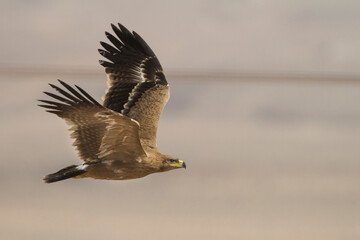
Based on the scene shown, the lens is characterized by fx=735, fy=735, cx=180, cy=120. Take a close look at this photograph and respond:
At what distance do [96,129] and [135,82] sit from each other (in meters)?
2.49

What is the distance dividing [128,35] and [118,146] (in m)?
3.00

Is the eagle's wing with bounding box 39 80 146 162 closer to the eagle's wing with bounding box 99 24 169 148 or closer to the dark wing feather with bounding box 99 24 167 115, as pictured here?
the eagle's wing with bounding box 99 24 169 148

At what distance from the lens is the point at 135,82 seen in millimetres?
10422

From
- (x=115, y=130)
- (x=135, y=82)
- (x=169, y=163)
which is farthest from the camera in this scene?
(x=135, y=82)

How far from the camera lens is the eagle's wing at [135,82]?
9.56 meters

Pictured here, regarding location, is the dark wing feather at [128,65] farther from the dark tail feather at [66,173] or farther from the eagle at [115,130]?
the dark tail feather at [66,173]

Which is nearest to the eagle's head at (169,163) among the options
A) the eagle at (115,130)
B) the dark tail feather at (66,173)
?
the eagle at (115,130)

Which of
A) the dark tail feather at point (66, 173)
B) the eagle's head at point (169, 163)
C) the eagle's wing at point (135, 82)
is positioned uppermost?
the eagle's wing at point (135, 82)

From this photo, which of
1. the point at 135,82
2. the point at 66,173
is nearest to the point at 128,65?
the point at 135,82

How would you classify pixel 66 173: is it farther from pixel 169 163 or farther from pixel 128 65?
pixel 128 65

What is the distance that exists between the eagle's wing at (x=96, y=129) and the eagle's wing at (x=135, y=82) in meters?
0.90

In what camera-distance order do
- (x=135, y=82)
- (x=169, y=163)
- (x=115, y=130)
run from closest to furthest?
(x=115, y=130)
(x=169, y=163)
(x=135, y=82)

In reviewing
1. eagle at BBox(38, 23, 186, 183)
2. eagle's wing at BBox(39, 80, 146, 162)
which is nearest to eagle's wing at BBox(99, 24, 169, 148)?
eagle at BBox(38, 23, 186, 183)

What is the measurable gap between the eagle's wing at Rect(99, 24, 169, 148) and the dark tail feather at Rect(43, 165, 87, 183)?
3.67 ft
